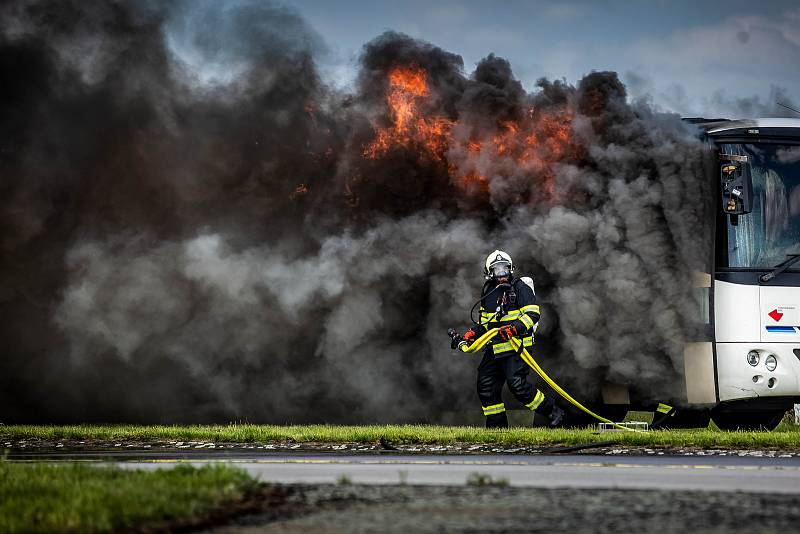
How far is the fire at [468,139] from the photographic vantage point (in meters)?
18.6

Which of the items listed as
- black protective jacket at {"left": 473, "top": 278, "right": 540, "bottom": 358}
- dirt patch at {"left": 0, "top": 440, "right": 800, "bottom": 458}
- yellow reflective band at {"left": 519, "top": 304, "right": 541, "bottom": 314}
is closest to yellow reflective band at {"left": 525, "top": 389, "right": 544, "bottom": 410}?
black protective jacket at {"left": 473, "top": 278, "right": 540, "bottom": 358}

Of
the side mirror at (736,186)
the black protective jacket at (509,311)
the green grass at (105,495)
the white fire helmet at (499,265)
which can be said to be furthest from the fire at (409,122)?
the green grass at (105,495)

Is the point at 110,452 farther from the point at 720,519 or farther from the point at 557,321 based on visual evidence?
the point at 720,519

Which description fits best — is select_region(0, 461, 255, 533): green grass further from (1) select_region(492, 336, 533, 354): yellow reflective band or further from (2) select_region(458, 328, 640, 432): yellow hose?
(1) select_region(492, 336, 533, 354): yellow reflective band

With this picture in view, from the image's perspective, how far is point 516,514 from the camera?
7.24 metres

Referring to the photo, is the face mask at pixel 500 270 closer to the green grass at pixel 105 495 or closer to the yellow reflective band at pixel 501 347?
the yellow reflective band at pixel 501 347

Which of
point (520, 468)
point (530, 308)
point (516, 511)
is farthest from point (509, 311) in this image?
point (516, 511)

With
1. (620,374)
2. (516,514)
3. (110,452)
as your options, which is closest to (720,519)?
(516,514)

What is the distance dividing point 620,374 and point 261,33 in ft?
27.9

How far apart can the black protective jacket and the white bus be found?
2.52 m

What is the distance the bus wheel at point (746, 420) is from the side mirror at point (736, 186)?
346 cm

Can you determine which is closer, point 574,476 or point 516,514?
point 516,514

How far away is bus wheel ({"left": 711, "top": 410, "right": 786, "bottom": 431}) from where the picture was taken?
58.5 feet

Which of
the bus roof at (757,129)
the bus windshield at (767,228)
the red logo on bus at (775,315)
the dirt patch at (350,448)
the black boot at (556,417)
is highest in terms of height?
the bus roof at (757,129)
